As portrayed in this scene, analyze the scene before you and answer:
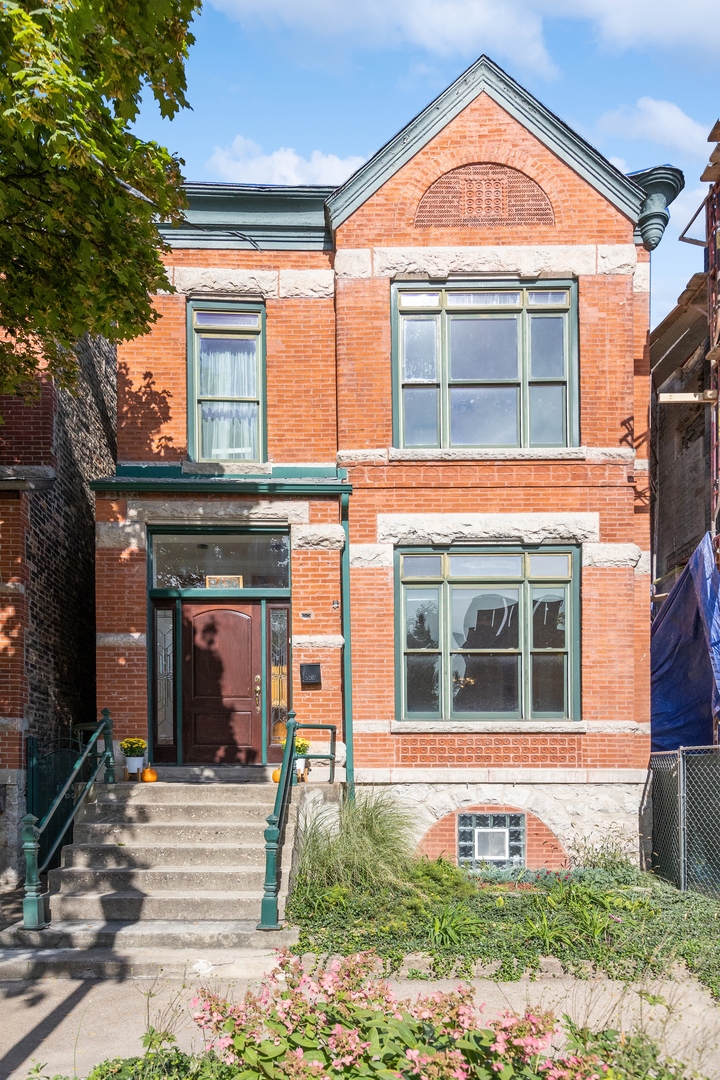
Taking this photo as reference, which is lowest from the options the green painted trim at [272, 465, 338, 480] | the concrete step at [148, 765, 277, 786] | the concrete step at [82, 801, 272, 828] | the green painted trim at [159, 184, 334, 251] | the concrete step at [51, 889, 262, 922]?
the concrete step at [51, 889, 262, 922]

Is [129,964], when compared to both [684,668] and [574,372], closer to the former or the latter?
[574,372]

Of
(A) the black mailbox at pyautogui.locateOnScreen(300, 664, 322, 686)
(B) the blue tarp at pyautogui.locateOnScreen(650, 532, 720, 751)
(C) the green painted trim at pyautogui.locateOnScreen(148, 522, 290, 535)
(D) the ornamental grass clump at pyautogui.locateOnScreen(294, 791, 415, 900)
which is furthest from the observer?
(B) the blue tarp at pyautogui.locateOnScreen(650, 532, 720, 751)

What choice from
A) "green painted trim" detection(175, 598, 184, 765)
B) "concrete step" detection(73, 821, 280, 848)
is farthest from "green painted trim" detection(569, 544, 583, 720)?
"green painted trim" detection(175, 598, 184, 765)

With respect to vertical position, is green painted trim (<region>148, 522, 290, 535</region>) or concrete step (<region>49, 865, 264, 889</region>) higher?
green painted trim (<region>148, 522, 290, 535</region>)

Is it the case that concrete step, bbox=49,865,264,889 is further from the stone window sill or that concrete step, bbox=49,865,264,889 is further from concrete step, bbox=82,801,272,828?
the stone window sill

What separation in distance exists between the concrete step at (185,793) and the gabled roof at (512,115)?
7.15 meters

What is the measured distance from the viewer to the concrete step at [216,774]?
1063 centimetres

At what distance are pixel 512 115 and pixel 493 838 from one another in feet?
30.3

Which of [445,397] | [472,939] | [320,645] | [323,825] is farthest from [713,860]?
[445,397]

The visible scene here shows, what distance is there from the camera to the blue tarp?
39.7 feet

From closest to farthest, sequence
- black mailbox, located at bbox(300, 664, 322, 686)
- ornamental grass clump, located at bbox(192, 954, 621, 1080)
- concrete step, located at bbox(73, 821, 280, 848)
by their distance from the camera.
→ ornamental grass clump, located at bbox(192, 954, 621, 1080) < concrete step, located at bbox(73, 821, 280, 848) < black mailbox, located at bbox(300, 664, 322, 686)

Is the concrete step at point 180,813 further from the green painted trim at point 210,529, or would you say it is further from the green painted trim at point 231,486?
the green painted trim at point 231,486

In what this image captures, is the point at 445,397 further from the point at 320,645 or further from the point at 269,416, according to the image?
the point at 320,645

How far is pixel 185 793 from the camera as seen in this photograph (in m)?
9.66
